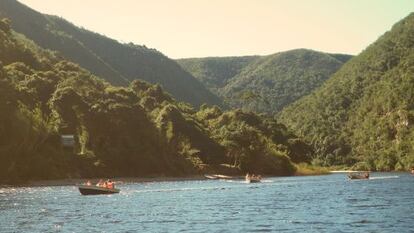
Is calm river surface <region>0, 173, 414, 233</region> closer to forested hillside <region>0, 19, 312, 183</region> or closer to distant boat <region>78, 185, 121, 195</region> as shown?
distant boat <region>78, 185, 121, 195</region>

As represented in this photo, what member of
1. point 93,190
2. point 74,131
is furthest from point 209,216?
point 74,131

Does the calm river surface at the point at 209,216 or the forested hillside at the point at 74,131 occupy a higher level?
the forested hillside at the point at 74,131

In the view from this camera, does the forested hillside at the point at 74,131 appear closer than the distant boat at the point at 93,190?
No

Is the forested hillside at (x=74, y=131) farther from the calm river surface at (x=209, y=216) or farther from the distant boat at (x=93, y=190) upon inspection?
the calm river surface at (x=209, y=216)

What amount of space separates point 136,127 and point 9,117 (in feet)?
182

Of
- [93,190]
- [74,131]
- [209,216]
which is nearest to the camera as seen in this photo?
[209,216]

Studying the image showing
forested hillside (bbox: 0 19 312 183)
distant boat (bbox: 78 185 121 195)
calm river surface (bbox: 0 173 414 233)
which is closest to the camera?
calm river surface (bbox: 0 173 414 233)

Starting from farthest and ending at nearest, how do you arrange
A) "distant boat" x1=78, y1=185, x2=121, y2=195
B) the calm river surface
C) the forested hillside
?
the forested hillside, "distant boat" x1=78, y1=185, x2=121, y2=195, the calm river surface

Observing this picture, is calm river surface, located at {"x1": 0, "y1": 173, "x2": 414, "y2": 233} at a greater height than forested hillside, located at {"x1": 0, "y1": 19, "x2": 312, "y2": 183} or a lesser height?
lesser

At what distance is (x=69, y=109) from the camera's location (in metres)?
166

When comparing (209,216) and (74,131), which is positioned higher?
(74,131)

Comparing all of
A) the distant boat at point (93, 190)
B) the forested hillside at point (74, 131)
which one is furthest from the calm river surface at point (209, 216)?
the forested hillside at point (74, 131)

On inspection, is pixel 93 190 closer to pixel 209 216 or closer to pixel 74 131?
pixel 209 216

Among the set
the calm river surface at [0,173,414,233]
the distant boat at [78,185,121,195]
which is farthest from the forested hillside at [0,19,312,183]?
the calm river surface at [0,173,414,233]
